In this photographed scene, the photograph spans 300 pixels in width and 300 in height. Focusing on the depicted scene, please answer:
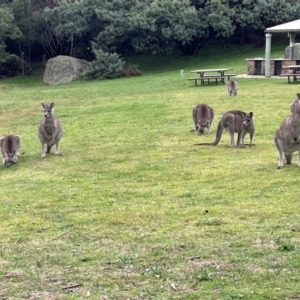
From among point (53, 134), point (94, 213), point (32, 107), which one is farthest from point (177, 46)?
point (94, 213)

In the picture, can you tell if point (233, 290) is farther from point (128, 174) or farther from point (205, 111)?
point (205, 111)

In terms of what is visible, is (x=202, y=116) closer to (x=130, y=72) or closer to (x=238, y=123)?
(x=238, y=123)

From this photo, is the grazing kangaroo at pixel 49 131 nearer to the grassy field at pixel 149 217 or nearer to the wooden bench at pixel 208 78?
the grassy field at pixel 149 217

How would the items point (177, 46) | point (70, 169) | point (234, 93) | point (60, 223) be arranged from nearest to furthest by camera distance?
point (60, 223) < point (70, 169) < point (234, 93) < point (177, 46)

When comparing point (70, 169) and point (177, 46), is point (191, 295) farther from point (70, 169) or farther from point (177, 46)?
point (177, 46)

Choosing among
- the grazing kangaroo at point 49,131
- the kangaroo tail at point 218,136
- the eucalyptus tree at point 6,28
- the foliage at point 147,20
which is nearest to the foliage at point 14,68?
the eucalyptus tree at point 6,28

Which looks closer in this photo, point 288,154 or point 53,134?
point 288,154

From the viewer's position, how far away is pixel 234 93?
2191 cm

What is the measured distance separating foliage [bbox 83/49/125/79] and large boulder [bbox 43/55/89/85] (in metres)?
0.83

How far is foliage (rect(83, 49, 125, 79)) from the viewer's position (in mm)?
35812

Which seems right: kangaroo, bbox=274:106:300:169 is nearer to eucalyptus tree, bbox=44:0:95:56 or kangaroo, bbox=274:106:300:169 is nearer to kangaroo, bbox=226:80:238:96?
kangaroo, bbox=226:80:238:96

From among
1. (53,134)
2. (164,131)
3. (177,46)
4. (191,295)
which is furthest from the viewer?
(177,46)

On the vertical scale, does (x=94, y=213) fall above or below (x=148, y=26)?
below

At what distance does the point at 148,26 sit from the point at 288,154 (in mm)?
27903
